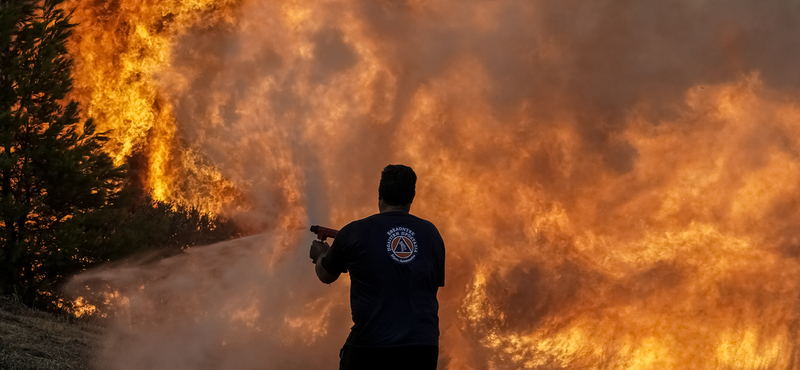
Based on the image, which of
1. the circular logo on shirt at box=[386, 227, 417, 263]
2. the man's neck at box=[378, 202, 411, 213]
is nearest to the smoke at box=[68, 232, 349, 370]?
the man's neck at box=[378, 202, 411, 213]

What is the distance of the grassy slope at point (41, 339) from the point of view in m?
7.02

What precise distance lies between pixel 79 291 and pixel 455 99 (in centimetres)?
729

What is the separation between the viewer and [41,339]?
8.04 metres

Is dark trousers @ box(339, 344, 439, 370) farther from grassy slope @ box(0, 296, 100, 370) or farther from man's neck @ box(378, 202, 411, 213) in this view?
grassy slope @ box(0, 296, 100, 370)

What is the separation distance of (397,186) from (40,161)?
969cm

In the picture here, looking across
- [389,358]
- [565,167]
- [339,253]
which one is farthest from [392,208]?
[565,167]

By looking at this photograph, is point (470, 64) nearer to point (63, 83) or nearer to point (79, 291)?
point (63, 83)

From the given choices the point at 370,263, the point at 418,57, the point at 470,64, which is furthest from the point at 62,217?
the point at 370,263

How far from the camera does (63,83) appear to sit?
1075 cm

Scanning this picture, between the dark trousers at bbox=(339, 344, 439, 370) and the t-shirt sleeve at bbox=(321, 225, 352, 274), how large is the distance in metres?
0.41

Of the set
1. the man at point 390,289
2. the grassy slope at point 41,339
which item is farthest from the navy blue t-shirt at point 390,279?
the grassy slope at point 41,339

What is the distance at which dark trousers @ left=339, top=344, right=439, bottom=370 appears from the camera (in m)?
2.97

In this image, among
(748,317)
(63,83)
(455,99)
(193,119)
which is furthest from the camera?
(193,119)

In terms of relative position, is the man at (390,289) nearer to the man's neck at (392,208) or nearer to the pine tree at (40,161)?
the man's neck at (392,208)
